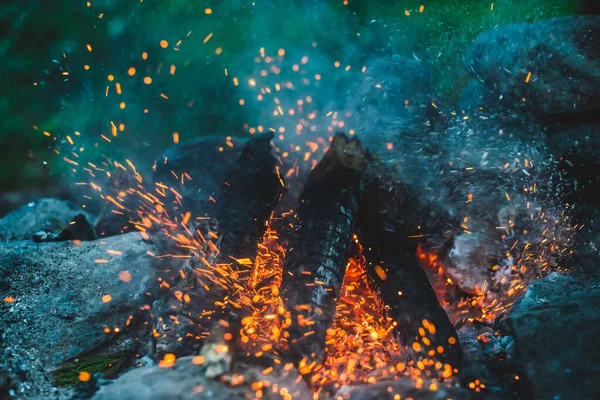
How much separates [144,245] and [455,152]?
14.4ft

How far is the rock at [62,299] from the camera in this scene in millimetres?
3271

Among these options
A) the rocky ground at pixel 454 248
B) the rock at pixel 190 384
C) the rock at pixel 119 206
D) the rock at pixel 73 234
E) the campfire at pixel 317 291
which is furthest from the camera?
the rock at pixel 119 206

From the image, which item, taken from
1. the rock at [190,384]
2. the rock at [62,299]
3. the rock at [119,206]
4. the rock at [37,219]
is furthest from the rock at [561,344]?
the rock at [37,219]

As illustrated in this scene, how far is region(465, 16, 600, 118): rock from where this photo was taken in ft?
16.1

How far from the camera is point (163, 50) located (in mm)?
6723

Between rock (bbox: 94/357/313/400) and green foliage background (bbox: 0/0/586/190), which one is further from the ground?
green foliage background (bbox: 0/0/586/190)

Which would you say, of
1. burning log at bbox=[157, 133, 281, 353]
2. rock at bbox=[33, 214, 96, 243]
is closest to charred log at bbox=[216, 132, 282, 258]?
burning log at bbox=[157, 133, 281, 353]

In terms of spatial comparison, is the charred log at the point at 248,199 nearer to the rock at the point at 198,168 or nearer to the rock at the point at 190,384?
the rock at the point at 198,168

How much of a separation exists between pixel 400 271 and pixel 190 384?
87.9 inches

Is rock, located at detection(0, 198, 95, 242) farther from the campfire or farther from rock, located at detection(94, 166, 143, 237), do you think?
the campfire

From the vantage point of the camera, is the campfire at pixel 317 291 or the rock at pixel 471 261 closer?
the campfire at pixel 317 291

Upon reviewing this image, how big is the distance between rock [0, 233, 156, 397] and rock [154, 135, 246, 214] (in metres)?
1.04

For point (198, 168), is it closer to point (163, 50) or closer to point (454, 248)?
point (163, 50)

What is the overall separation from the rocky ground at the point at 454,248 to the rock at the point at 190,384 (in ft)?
0.04
